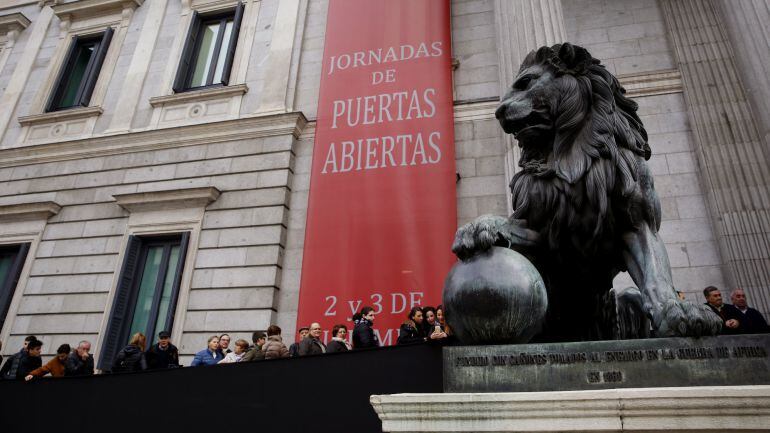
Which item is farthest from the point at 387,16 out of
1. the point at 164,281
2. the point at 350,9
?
the point at 164,281

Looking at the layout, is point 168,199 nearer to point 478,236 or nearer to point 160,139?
point 160,139

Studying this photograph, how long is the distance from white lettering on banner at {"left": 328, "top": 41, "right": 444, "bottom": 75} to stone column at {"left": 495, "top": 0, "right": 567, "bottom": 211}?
1.93 meters

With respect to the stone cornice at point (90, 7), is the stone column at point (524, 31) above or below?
below

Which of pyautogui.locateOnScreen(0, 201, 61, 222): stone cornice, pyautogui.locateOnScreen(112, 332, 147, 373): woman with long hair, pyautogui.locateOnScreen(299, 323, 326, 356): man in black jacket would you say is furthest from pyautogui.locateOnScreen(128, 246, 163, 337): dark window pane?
pyautogui.locateOnScreen(299, 323, 326, 356): man in black jacket

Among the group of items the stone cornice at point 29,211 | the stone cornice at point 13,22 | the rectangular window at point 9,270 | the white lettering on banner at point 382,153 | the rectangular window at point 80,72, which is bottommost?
the rectangular window at point 9,270

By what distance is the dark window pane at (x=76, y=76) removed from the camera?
15102 millimetres

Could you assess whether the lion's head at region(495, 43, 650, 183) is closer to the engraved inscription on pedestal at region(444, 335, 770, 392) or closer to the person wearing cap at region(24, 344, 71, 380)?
the engraved inscription on pedestal at region(444, 335, 770, 392)

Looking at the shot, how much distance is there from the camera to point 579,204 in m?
2.26

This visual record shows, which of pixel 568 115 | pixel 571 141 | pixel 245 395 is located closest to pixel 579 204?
pixel 571 141

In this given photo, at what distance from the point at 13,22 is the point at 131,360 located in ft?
49.8

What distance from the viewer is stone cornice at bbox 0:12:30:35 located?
635 inches

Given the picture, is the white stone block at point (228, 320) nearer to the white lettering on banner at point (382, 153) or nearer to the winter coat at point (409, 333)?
the white lettering on banner at point (382, 153)

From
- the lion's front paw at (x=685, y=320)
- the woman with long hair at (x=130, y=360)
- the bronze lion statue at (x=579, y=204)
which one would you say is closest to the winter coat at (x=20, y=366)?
the woman with long hair at (x=130, y=360)

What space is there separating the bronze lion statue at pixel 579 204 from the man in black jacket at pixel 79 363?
6955 mm
